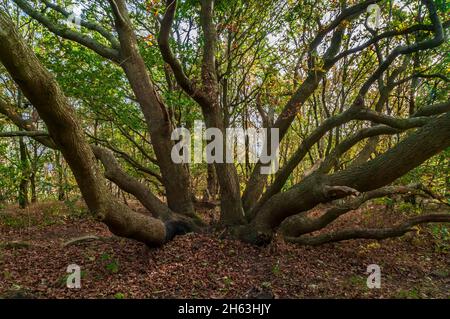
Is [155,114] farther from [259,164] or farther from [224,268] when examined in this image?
[224,268]

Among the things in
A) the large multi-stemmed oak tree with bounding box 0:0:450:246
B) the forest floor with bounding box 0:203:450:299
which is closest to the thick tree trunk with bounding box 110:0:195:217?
the large multi-stemmed oak tree with bounding box 0:0:450:246

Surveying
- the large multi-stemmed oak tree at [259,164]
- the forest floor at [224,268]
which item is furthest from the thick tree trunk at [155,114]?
the forest floor at [224,268]

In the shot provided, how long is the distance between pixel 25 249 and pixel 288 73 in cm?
736

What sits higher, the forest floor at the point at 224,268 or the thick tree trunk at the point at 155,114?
the thick tree trunk at the point at 155,114

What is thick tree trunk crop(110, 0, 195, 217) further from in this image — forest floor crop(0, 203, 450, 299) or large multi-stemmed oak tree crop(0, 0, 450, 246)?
forest floor crop(0, 203, 450, 299)

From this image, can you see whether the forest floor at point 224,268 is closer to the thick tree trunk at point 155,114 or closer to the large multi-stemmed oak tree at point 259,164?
the large multi-stemmed oak tree at point 259,164

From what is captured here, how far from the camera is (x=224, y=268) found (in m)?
5.34

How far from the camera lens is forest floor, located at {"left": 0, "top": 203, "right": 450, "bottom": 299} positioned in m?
4.63

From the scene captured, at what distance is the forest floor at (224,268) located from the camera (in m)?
4.63

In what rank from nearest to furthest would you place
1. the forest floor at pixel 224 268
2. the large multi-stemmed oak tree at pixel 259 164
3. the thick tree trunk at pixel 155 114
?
1. the large multi-stemmed oak tree at pixel 259 164
2. the forest floor at pixel 224 268
3. the thick tree trunk at pixel 155 114

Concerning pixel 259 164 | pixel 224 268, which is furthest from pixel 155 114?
pixel 224 268

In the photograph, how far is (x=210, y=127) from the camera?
6520mm

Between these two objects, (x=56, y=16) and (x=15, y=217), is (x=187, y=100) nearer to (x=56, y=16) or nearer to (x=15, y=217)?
(x=56, y=16)
